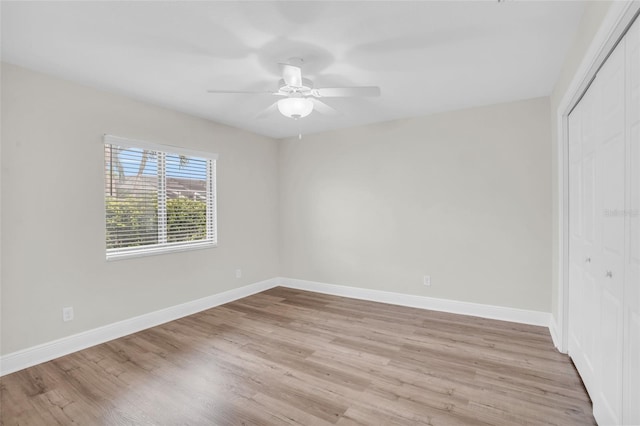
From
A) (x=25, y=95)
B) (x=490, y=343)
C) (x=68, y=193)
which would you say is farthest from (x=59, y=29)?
(x=490, y=343)

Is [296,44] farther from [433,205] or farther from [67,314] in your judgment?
[67,314]

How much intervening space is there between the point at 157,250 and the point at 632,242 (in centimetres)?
390

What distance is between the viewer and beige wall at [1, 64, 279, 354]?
7.96 feet

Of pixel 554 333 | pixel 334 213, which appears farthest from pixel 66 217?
pixel 554 333

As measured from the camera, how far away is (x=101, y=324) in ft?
9.63

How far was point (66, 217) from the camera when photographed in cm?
273

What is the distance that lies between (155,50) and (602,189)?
10.1 feet

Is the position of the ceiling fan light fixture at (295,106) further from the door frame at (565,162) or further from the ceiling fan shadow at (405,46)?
the door frame at (565,162)

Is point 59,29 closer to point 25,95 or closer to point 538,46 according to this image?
point 25,95

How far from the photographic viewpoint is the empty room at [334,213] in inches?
71.1

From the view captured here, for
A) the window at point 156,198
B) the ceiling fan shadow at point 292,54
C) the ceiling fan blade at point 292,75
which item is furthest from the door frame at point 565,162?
the window at point 156,198

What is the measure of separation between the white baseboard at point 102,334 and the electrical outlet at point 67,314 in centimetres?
17

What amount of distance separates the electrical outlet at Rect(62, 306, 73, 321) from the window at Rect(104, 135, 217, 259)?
0.55 m

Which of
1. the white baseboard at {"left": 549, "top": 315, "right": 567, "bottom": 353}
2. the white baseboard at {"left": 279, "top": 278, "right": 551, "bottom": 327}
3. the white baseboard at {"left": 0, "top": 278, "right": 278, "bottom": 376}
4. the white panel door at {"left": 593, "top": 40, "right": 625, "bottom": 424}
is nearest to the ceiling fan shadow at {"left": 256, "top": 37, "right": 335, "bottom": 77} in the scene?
the white panel door at {"left": 593, "top": 40, "right": 625, "bottom": 424}
